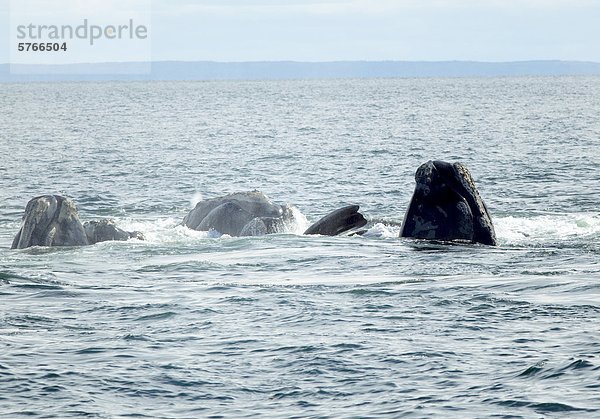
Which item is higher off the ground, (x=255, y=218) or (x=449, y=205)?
(x=449, y=205)

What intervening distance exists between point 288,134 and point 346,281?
66.0m

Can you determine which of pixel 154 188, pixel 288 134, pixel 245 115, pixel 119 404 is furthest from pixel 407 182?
pixel 245 115

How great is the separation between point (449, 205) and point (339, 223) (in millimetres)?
4035

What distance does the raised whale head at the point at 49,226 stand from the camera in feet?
83.9

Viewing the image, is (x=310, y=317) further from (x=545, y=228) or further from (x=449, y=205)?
(x=545, y=228)

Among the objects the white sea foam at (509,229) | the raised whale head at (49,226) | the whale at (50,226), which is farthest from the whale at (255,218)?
the raised whale head at (49,226)

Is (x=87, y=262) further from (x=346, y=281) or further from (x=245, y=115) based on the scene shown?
(x=245, y=115)

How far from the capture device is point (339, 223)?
27.2 m

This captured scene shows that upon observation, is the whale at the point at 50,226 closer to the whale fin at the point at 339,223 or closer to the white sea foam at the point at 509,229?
the white sea foam at the point at 509,229

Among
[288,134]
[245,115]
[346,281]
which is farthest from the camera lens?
[245,115]

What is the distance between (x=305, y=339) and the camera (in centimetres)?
1515

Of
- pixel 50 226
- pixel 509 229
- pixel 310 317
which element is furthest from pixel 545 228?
pixel 310 317

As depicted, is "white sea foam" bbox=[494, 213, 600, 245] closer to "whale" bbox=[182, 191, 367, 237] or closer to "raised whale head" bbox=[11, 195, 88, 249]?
"whale" bbox=[182, 191, 367, 237]

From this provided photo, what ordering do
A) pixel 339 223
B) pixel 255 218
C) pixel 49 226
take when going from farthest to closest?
pixel 255 218 → pixel 339 223 → pixel 49 226
